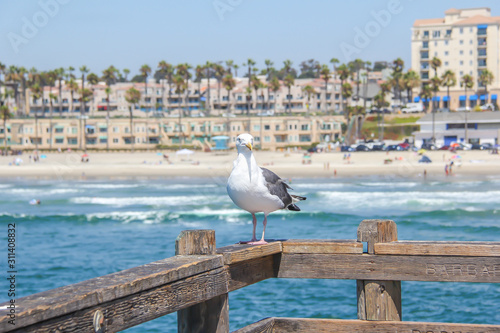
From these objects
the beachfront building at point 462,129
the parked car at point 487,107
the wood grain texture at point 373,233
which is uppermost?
the parked car at point 487,107

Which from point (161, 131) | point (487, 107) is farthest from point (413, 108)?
point (161, 131)

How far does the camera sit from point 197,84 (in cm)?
14400

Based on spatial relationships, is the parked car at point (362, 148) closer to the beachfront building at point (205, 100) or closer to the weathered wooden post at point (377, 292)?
the beachfront building at point (205, 100)

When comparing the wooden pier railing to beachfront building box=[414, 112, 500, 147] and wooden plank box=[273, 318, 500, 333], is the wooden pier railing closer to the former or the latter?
wooden plank box=[273, 318, 500, 333]

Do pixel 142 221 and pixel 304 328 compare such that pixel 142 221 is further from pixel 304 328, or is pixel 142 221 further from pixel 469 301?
pixel 304 328

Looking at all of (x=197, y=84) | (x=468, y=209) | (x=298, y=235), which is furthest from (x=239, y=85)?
(x=298, y=235)

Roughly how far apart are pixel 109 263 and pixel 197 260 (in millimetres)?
18837

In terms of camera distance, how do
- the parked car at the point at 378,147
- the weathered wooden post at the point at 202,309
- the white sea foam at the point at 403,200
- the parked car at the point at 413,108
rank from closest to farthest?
the weathered wooden post at the point at 202,309, the white sea foam at the point at 403,200, the parked car at the point at 378,147, the parked car at the point at 413,108

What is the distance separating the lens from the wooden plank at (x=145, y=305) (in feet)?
12.0

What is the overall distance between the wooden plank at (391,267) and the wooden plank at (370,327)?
1.11 ft

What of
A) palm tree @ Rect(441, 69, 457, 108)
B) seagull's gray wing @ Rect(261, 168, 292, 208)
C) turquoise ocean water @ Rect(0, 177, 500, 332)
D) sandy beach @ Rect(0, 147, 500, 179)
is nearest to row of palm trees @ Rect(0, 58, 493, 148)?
palm tree @ Rect(441, 69, 457, 108)

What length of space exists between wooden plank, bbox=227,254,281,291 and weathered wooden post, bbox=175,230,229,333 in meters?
0.24

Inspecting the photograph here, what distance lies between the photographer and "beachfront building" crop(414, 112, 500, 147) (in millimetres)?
99000

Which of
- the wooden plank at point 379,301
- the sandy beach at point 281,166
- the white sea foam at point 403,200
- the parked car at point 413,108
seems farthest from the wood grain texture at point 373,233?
the parked car at point 413,108
